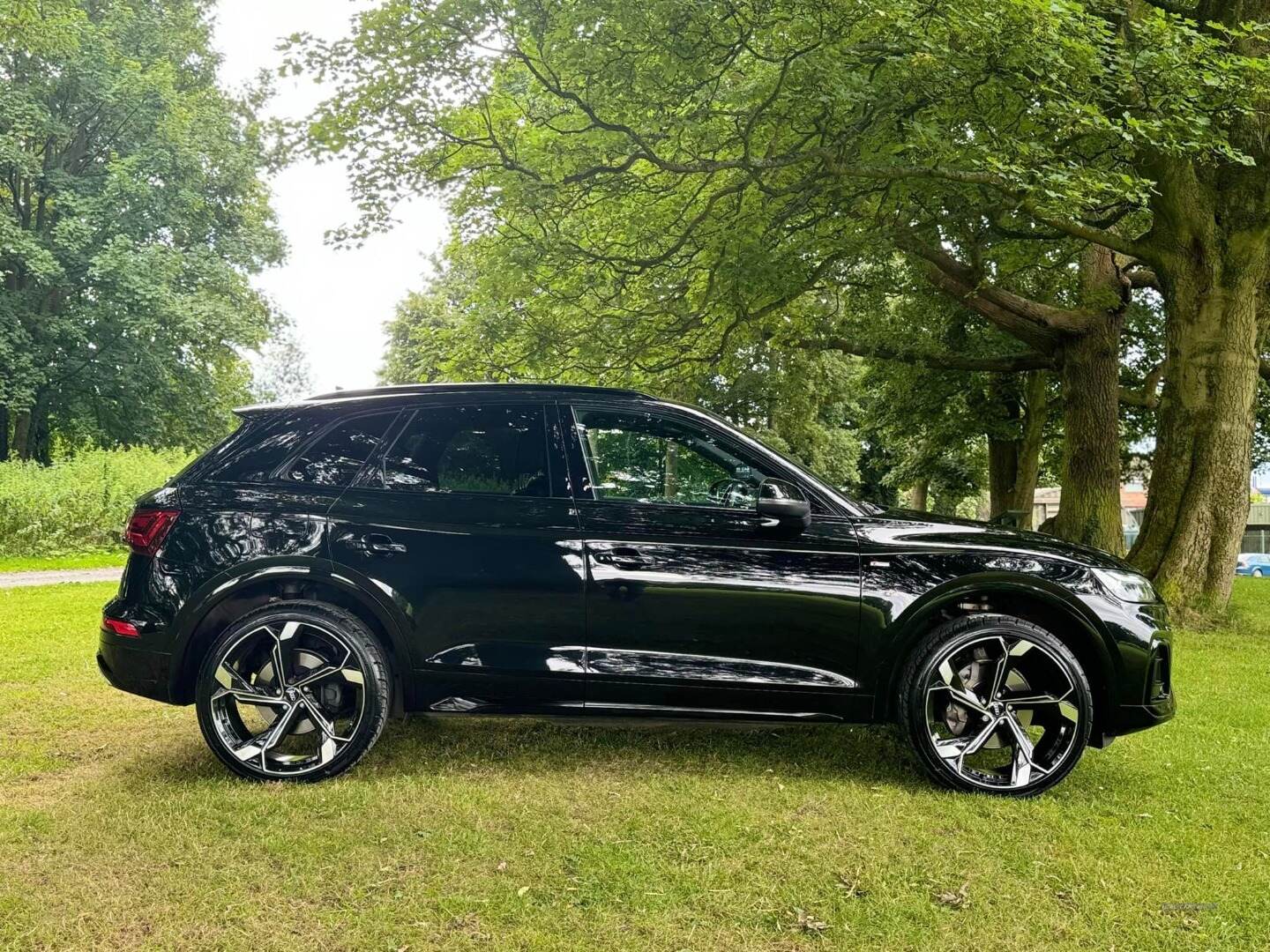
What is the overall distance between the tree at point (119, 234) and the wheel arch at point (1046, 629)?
27432 mm

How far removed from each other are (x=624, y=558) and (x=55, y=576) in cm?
1235

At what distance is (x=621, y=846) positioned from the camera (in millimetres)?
3670

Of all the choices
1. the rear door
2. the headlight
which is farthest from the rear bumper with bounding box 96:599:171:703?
the headlight

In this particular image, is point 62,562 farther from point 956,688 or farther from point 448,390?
point 956,688

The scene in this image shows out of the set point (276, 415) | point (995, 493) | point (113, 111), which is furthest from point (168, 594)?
point (113, 111)

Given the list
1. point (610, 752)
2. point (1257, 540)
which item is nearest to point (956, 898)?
point (610, 752)

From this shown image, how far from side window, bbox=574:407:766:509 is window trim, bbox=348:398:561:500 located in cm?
15

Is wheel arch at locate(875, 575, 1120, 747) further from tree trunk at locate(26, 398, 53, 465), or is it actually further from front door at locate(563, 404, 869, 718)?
tree trunk at locate(26, 398, 53, 465)

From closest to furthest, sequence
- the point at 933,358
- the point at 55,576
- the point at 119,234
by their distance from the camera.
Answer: the point at 55,576
the point at 933,358
the point at 119,234

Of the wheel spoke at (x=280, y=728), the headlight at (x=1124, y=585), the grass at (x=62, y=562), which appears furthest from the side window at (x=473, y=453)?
the grass at (x=62, y=562)

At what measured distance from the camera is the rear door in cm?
444

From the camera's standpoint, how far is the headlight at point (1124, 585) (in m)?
4.46

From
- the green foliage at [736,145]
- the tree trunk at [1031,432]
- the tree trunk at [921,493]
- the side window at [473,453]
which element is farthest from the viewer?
the tree trunk at [921,493]

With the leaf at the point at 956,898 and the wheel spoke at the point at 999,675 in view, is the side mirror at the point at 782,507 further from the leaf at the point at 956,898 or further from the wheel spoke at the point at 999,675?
the leaf at the point at 956,898
